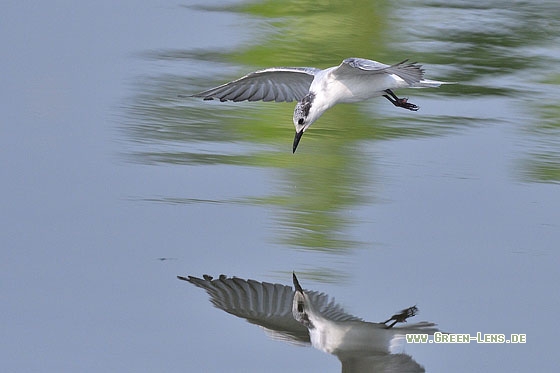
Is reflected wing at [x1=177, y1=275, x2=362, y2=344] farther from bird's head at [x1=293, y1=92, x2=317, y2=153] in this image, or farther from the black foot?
bird's head at [x1=293, y1=92, x2=317, y2=153]

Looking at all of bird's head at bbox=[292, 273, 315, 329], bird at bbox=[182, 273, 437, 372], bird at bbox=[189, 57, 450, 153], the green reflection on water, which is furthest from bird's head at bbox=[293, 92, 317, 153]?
bird's head at bbox=[292, 273, 315, 329]

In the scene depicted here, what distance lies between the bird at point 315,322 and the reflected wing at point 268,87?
7.88 feet

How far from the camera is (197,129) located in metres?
9.63

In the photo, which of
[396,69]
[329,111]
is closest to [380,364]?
[396,69]

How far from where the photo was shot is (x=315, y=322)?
6.54 meters

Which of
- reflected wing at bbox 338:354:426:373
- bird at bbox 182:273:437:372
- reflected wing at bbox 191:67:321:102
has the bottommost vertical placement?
reflected wing at bbox 338:354:426:373

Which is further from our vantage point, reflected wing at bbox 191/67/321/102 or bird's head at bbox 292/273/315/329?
reflected wing at bbox 191/67/321/102

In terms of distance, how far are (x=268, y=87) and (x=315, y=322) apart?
10.4 ft

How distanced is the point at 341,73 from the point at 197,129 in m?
1.51

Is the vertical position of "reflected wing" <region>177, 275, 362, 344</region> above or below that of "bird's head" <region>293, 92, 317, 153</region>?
below

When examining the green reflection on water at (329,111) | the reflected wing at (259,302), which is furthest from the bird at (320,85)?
the reflected wing at (259,302)

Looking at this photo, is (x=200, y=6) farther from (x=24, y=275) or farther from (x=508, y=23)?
(x=24, y=275)

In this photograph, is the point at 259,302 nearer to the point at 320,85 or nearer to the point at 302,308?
the point at 302,308

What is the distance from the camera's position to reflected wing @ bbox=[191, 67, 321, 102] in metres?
9.03
